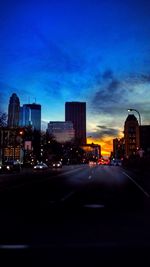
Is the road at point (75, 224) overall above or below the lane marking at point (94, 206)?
below

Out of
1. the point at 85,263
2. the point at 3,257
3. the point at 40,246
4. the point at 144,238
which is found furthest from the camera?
the point at 144,238

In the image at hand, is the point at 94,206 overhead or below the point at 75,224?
overhead

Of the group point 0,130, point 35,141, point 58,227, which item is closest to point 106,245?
point 58,227

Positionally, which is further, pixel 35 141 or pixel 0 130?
pixel 35 141

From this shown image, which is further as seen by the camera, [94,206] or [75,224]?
[94,206]

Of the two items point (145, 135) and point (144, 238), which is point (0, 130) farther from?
point (144, 238)

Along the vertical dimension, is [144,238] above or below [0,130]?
below

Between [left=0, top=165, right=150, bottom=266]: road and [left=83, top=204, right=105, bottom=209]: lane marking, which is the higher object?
[left=83, top=204, right=105, bottom=209]: lane marking

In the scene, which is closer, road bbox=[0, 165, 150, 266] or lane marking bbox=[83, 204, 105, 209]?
road bbox=[0, 165, 150, 266]

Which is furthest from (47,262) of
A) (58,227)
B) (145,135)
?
(145,135)

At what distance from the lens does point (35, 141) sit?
153375 mm

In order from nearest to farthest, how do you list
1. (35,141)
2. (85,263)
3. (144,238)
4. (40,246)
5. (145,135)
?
(85,263) < (40,246) < (144,238) < (145,135) < (35,141)

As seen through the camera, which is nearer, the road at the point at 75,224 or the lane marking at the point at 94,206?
the road at the point at 75,224

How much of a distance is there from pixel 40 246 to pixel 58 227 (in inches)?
104
